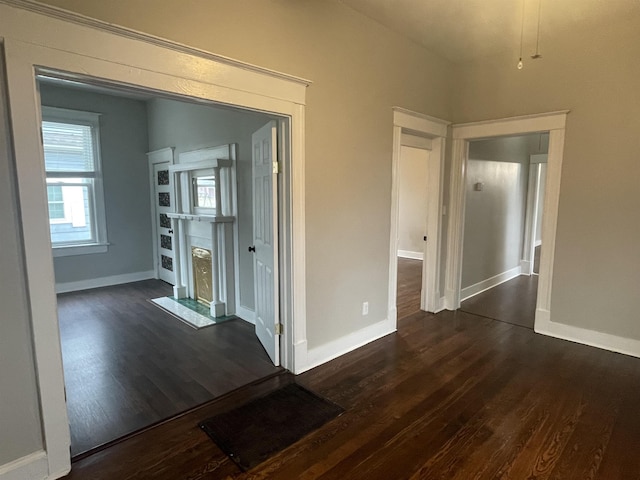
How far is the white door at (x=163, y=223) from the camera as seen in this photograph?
5812 mm

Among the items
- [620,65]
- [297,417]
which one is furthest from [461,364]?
[620,65]

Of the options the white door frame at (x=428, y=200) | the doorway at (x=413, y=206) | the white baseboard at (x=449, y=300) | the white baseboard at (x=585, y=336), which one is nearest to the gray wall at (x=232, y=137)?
the white door frame at (x=428, y=200)

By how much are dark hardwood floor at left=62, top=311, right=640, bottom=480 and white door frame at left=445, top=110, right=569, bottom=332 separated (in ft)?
2.25

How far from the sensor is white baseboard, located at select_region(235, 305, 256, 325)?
13.4ft

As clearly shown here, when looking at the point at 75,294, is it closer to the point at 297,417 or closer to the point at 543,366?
the point at 297,417

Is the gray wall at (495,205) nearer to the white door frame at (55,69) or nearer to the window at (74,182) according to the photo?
the white door frame at (55,69)

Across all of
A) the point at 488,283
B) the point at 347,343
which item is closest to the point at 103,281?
the point at 347,343

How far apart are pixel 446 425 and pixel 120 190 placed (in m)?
5.72

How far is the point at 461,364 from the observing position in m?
3.13

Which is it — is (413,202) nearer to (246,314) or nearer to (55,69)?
(246,314)

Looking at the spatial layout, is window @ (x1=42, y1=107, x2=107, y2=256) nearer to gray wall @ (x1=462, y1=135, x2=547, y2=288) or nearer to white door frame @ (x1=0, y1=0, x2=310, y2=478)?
white door frame @ (x1=0, y1=0, x2=310, y2=478)

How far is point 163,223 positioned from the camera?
6031 mm

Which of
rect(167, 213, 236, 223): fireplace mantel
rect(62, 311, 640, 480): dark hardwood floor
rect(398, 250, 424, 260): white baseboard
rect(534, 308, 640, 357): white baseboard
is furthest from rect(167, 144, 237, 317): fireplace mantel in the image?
rect(398, 250, 424, 260): white baseboard

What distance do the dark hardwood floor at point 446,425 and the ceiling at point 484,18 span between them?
2933mm
